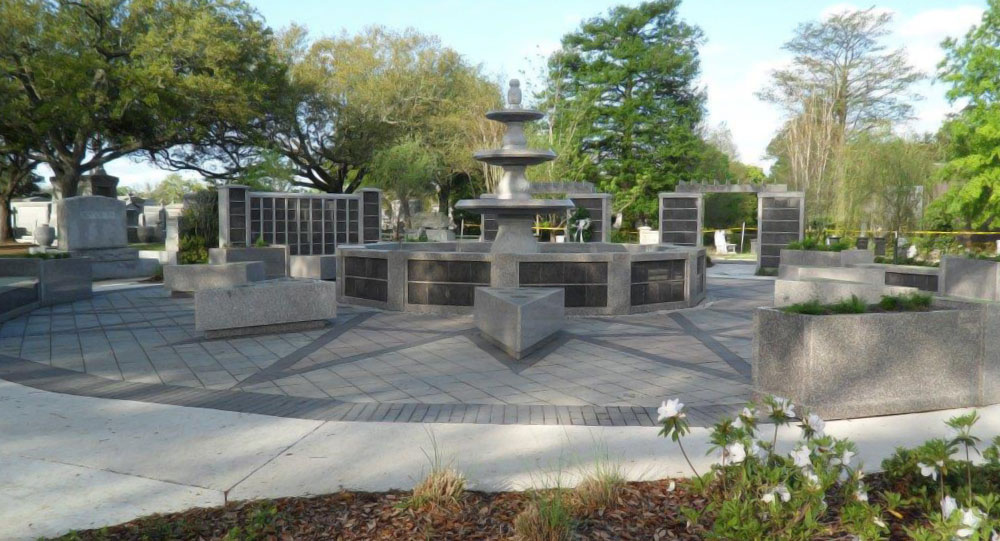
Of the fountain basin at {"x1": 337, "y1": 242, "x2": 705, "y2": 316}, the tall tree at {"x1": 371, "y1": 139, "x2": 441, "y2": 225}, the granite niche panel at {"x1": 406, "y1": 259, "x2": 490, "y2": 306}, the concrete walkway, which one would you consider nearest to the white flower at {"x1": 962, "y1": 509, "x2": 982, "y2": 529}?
the concrete walkway

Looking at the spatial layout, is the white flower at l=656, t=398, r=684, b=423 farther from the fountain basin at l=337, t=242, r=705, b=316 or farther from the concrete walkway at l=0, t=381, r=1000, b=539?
the fountain basin at l=337, t=242, r=705, b=316

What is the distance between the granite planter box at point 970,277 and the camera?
13.0 metres

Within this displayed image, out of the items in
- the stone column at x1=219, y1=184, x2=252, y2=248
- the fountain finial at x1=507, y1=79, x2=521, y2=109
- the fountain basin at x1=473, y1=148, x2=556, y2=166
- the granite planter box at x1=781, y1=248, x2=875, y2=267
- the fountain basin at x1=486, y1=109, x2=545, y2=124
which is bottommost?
the granite planter box at x1=781, y1=248, x2=875, y2=267

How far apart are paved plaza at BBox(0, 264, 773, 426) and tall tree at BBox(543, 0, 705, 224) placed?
31.0 m

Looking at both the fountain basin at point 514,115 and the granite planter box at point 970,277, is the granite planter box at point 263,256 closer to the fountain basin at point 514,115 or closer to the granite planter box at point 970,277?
the fountain basin at point 514,115

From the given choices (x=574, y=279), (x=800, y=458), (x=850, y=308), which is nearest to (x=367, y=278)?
(x=574, y=279)

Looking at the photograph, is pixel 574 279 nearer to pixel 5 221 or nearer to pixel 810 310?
pixel 810 310

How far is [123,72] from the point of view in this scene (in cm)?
2877

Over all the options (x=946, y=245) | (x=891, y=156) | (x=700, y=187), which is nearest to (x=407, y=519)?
(x=946, y=245)

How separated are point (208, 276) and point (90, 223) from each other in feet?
29.2

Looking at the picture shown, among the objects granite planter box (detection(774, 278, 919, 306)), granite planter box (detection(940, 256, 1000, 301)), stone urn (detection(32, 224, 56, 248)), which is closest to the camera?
granite planter box (detection(774, 278, 919, 306))

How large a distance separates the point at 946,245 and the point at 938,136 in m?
29.1

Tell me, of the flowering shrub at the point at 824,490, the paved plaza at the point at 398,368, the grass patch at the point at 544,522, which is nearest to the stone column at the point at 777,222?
the paved plaza at the point at 398,368

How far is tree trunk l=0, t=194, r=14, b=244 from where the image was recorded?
3931 centimetres
